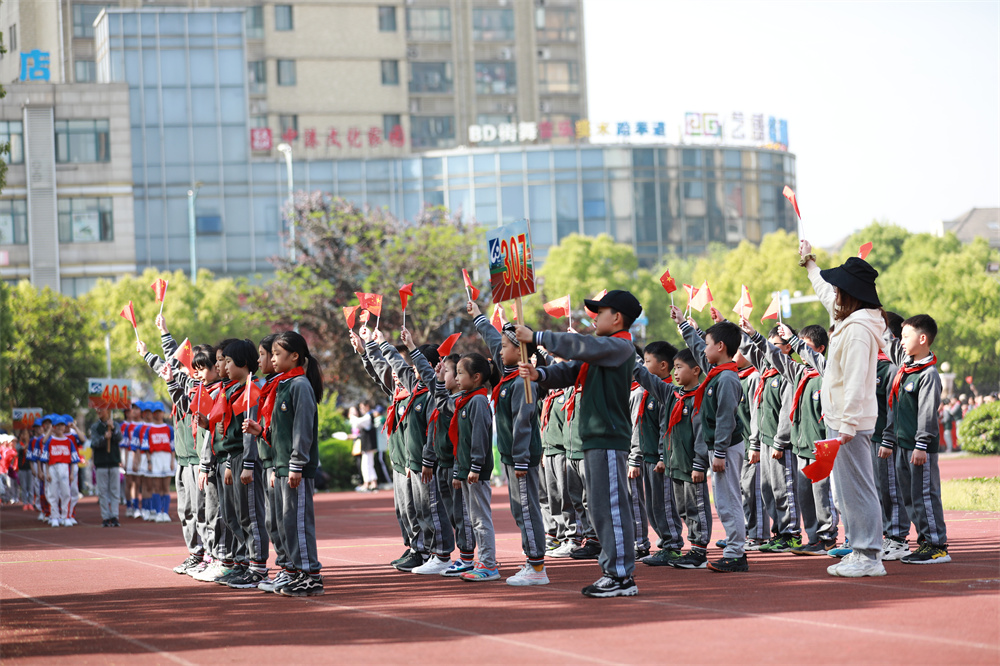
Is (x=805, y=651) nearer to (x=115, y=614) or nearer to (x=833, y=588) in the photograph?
(x=833, y=588)

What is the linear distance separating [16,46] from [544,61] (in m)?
36.7

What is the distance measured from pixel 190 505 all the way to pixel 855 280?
661cm

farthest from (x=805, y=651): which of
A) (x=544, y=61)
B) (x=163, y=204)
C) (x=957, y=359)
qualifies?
(x=544, y=61)

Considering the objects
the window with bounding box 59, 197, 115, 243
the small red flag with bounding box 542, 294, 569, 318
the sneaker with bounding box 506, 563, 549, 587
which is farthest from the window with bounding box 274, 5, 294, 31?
the sneaker with bounding box 506, 563, 549, 587

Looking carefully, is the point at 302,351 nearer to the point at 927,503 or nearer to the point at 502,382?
the point at 502,382

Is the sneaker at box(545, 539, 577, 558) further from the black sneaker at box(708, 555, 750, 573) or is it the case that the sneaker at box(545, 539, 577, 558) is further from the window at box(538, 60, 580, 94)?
the window at box(538, 60, 580, 94)

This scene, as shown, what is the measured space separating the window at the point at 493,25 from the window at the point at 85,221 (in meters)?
35.6

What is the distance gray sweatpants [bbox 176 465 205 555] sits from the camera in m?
11.7

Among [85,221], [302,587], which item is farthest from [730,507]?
[85,221]

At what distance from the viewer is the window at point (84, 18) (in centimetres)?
7738

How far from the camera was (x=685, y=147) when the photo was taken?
2692 inches

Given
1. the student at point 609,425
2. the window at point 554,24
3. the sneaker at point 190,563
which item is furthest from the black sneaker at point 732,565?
the window at point 554,24

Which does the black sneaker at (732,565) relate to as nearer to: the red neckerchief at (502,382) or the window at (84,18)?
the red neckerchief at (502,382)

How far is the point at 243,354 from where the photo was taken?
414 inches
